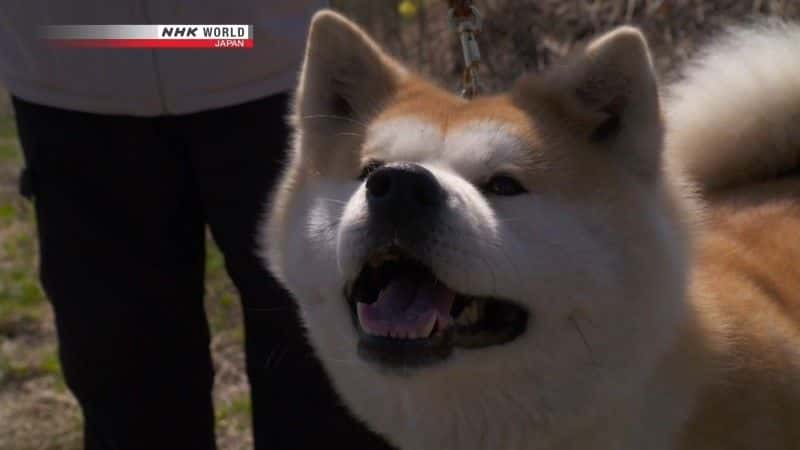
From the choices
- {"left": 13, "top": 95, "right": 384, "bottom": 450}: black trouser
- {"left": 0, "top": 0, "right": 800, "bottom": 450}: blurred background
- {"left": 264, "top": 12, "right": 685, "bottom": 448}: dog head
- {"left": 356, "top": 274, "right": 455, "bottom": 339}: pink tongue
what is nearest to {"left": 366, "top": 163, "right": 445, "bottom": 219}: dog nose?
{"left": 264, "top": 12, "right": 685, "bottom": 448}: dog head

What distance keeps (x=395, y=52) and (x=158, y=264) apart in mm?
2809

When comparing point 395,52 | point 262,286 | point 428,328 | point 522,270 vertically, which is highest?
point 395,52

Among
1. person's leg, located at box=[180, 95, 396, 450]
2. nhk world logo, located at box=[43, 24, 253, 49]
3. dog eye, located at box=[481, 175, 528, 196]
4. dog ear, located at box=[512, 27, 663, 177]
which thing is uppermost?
nhk world logo, located at box=[43, 24, 253, 49]

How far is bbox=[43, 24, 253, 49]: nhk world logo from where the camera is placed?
6.82 ft

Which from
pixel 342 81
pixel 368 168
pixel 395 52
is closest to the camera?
pixel 368 168

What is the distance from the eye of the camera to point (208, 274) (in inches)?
166

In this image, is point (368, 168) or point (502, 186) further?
point (368, 168)

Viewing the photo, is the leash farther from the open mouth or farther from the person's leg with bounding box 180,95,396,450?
the open mouth

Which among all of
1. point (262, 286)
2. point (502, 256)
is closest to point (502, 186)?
point (502, 256)

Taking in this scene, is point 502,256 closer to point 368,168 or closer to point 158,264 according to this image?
point 368,168

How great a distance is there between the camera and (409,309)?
165cm

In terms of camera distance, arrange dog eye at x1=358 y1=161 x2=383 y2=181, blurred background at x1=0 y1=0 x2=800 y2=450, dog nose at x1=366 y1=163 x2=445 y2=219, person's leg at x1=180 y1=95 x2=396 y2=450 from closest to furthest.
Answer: dog nose at x1=366 y1=163 x2=445 y2=219 < dog eye at x1=358 y1=161 x2=383 y2=181 < person's leg at x1=180 y1=95 x2=396 y2=450 < blurred background at x1=0 y1=0 x2=800 y2=450

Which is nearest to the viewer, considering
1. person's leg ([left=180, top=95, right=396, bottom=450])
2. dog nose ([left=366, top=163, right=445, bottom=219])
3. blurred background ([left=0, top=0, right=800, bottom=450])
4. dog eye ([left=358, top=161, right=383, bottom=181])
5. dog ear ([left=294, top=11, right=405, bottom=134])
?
dog nose ([left=366, top=163, right=445, bottom=219])

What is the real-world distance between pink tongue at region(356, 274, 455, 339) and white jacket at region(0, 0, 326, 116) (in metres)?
0.74
